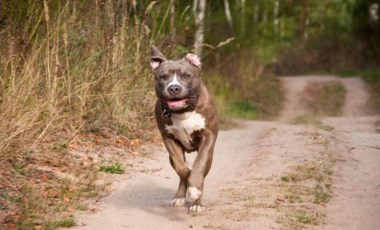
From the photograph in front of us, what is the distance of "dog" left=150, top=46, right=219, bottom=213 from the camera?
21.2 feet

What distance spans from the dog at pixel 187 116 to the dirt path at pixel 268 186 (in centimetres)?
43

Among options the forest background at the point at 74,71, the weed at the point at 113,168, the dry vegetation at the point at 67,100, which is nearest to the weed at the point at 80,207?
the dry vegetation at the point at 67,100

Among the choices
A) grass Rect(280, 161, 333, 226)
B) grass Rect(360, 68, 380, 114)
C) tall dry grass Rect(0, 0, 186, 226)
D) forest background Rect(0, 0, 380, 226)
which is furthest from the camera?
grass Rect(360, 68, 380, 114)

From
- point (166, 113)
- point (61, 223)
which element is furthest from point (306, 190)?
point (61, 223)

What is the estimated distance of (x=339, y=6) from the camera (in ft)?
130

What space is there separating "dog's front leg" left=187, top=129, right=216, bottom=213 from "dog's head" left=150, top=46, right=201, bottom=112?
0.38 meters

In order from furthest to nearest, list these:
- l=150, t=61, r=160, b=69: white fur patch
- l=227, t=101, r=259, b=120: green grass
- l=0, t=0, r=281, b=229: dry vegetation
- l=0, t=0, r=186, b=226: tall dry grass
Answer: l=227, t=101, r=259, b=120: green grass < l=0, t=0, r=186, b=226: tall dry grass < l=0, t=0, r=281, b=229: dry vegetation < l=150, t=61, r=160, b=69: white fur patch

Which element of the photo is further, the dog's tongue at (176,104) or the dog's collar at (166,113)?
the dog's collar at (166,113)

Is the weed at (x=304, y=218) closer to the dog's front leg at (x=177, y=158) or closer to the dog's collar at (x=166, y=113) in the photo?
the dog's front leg at (x=177, y=158)

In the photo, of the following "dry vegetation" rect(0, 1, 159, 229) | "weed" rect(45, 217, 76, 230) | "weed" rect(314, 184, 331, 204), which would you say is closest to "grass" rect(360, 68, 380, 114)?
"dry vegetation" rect(0, 1, 159, 229)

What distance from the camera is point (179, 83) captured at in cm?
644

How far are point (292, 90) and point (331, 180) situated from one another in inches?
681

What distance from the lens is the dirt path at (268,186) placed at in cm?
654

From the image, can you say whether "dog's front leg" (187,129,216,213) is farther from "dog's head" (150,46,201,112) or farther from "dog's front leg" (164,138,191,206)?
"dog's head" (150,46,201,112)
